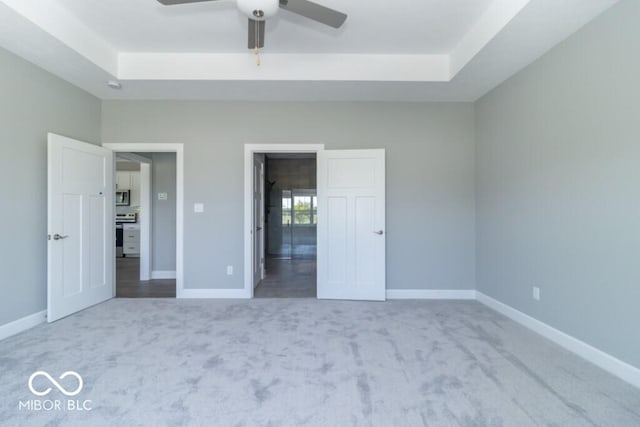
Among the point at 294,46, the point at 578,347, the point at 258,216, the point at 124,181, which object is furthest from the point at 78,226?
the point at 124,181

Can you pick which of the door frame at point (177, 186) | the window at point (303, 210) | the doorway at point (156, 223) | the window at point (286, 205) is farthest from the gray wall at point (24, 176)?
the window at point (303, 210)

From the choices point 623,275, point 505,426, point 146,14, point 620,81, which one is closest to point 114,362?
point 505,426

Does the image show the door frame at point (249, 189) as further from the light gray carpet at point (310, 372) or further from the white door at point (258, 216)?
the light gray carpet at point (310, 372)

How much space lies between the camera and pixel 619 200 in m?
2.24

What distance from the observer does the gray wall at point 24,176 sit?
2.90 m

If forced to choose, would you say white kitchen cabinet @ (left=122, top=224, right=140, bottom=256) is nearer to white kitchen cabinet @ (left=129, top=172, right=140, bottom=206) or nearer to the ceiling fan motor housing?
white kitchen cabinet @ (left=129, top=172, right=140, bottom=206)

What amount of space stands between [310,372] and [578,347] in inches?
85.9

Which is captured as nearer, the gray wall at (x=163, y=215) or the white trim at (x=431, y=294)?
the white trim at (x=431, y=294)

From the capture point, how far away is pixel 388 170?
421cm

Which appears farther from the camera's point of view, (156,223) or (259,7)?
(156,223)

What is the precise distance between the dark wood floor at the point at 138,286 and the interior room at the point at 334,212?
13 cm

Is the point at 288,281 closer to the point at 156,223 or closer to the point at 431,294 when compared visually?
the point at 431,294

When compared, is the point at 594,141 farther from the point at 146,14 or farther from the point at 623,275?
the point at 146,14

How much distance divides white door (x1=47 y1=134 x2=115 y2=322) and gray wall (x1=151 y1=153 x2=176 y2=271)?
132 cm
